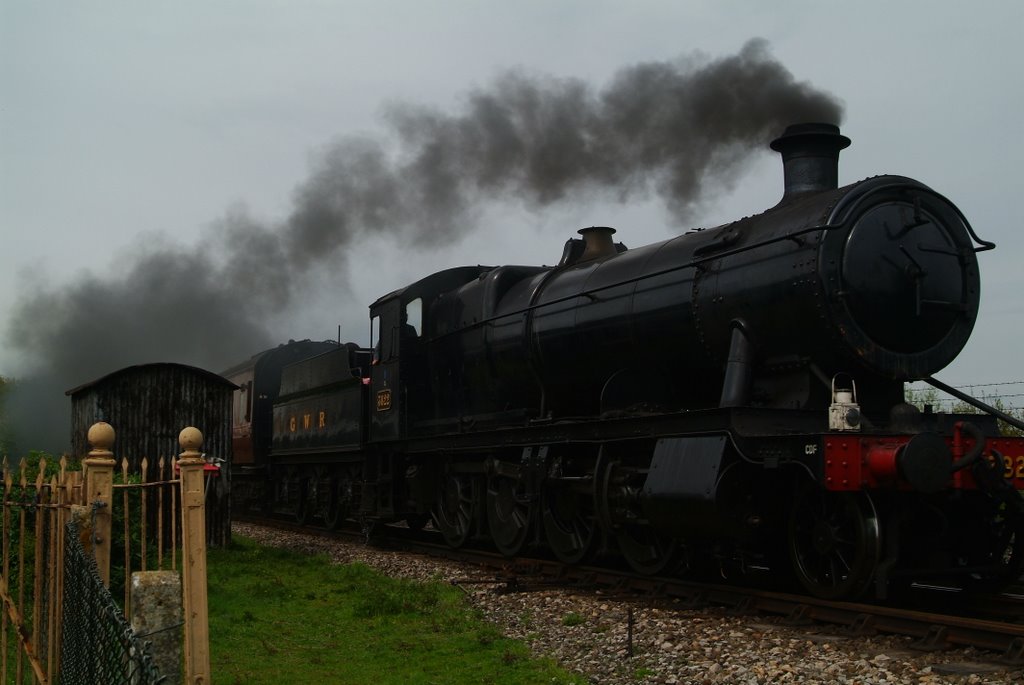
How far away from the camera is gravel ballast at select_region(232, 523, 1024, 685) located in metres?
5.91

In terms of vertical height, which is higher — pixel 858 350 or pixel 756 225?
pixel 756 225

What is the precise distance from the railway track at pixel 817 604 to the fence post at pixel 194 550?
172 inches

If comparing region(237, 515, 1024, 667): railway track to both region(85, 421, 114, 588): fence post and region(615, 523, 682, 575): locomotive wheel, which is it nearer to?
region(615, 523, 682, 575): locomotive wheel

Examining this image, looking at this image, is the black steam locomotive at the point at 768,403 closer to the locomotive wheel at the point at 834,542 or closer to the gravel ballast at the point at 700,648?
the locomotive wheel at the point at 834,542

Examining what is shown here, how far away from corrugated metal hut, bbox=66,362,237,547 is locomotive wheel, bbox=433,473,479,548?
10.8 feet

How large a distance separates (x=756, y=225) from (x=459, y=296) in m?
5.71

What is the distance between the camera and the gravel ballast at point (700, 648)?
19.4ft

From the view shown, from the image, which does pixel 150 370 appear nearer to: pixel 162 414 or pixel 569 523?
pixel 162 414

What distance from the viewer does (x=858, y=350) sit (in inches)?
316

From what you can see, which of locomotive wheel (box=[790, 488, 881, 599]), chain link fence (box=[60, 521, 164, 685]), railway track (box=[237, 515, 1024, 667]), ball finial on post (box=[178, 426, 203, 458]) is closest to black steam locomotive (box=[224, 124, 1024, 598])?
locomotive wheel (box=[790, 488, 881, 599])

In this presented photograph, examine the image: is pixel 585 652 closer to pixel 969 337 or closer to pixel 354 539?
pixel 969 337

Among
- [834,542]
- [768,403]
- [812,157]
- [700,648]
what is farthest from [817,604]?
[812,157]

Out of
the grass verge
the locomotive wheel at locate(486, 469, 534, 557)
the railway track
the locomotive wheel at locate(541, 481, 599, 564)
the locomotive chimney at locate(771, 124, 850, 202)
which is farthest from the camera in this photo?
the locomotive wheel at locate(486, 469, 534, 557)

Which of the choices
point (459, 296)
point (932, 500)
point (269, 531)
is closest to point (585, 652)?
point (932, 500)
